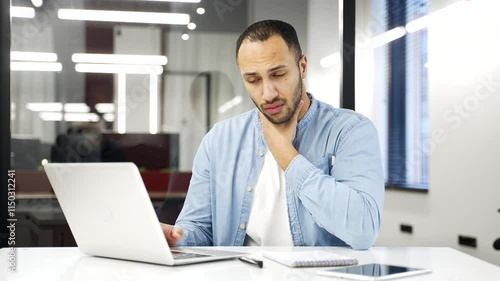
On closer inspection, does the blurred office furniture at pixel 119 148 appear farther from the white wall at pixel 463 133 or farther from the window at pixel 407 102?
the window at pixel 407 102

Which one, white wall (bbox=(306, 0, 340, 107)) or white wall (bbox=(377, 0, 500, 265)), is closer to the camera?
white wall (bbox=(306, 0, 340, 107))

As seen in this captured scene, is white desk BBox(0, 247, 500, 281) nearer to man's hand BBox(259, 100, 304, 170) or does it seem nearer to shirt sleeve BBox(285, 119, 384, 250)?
shirt sleeve BBox(285, 119, 384, 250)

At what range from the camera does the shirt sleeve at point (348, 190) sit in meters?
1.77

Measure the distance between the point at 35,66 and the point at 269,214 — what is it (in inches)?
70.8

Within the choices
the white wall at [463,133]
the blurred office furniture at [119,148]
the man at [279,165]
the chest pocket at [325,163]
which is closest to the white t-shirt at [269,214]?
the man at [279,165]

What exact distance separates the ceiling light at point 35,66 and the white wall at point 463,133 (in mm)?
2541

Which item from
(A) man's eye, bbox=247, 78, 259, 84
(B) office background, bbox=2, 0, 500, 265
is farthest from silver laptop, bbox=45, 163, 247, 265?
(B) office background, bbox=2, 0, 500, 265

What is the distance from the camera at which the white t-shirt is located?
79.6 inches

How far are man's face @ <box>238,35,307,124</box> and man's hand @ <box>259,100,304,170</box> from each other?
22 mm

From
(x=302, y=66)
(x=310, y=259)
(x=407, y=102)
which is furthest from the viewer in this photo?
(x=407, y=102)

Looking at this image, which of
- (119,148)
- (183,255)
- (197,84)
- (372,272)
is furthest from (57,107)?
(372,272)

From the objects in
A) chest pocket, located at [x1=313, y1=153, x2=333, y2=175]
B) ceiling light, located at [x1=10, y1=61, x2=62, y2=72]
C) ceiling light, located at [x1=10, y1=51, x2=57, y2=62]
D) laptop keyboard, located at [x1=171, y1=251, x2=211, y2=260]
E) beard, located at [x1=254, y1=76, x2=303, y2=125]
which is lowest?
laptop keyboard, located at [x1=171, y1=251, x2=211, y2=260]

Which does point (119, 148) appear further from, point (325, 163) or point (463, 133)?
point (463, 133)

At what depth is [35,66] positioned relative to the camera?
10.6 feet
